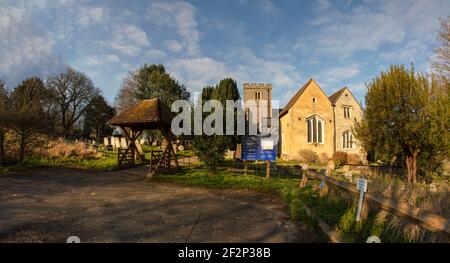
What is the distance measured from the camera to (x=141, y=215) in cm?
651

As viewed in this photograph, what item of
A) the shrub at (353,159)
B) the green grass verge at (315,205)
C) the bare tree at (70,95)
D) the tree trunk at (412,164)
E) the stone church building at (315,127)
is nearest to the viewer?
the green grass verge at (315,205)

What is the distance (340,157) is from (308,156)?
373 cm

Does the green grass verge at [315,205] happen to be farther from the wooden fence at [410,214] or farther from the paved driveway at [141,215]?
the paved driveway at [141,215]

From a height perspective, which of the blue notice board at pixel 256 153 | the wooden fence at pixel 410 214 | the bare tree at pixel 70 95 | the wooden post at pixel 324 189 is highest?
the bare tree at pixel 70 95

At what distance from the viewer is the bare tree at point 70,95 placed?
44656mm

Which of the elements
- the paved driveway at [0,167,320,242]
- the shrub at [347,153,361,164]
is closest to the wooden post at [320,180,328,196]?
the paved driveway at [0,167,320,242]

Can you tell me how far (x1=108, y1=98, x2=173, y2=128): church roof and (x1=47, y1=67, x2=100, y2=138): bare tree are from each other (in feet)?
110

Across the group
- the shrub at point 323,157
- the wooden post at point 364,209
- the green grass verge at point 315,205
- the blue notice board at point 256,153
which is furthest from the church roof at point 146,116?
the shrub at point 323,157

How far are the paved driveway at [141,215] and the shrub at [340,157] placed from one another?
75.8 ft

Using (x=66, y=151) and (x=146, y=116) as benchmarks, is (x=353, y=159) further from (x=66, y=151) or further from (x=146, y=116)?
(x=66, y=151)

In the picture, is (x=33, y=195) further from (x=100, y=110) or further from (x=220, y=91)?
(x=100, y=110)

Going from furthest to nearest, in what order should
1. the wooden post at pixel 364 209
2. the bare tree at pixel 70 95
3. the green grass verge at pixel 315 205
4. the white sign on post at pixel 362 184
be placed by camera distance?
1. the bare tree at pixel 70 95
2. the wooden post at pixel 364 209
3. the white sign on post at pixel 362 184
4. the green grass verge at pixel 315 205

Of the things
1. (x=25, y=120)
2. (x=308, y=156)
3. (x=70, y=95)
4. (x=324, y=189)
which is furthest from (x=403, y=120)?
(x=70, y=95)
